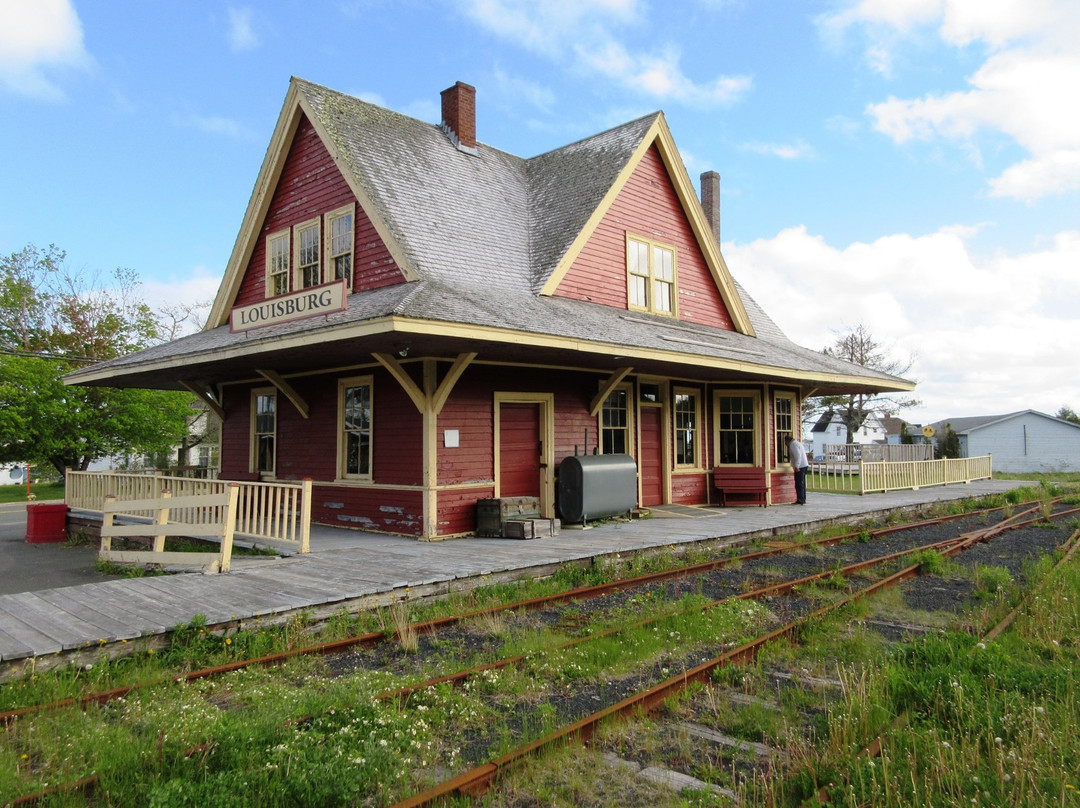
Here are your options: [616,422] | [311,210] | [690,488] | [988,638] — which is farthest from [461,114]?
[988,638]

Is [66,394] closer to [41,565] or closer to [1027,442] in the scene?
[41,565]

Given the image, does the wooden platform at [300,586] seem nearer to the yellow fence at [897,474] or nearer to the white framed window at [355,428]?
the white framed window at [355,428]

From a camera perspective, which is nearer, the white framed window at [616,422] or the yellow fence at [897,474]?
the white framed window at [616,422]

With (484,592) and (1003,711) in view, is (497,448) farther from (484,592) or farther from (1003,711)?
(1003,711)

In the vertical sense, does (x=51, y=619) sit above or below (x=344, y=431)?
below

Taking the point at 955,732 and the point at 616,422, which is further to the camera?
the point at 616,422

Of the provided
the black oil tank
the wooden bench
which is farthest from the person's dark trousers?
the black oil tank

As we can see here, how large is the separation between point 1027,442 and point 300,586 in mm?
57080

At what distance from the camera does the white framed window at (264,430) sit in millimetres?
15336

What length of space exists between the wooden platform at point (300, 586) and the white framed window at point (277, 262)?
563 centimetres

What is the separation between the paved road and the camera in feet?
30.8

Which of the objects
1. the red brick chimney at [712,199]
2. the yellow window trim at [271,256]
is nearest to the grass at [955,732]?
the yellow window trim at [271,256]

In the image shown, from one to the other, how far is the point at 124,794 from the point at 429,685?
6.22 ft

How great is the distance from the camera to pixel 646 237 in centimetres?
1656
